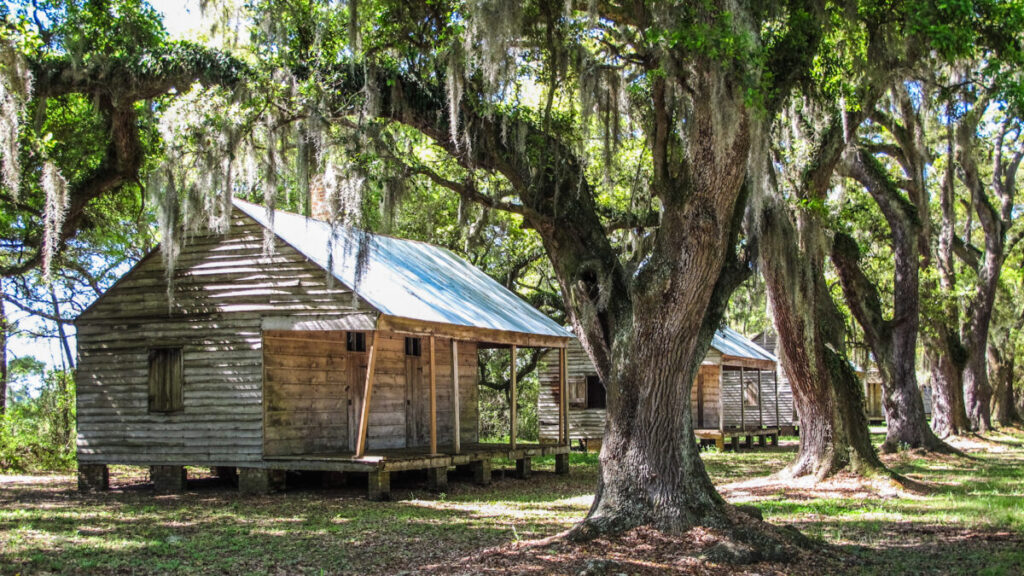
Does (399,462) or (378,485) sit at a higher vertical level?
(399,462)

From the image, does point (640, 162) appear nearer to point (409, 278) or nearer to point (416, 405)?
point (409, 278)

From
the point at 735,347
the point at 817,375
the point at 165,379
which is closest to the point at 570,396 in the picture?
the point at 735,347

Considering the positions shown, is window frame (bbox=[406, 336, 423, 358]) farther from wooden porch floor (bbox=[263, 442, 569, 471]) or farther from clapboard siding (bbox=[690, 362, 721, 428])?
clapboard siding (bbox=[690, 362, 721, 428])

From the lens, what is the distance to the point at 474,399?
62.2ft

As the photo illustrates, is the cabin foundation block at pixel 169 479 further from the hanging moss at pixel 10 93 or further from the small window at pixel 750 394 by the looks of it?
the small window at pixel 750 394

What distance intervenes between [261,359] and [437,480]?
3.50 meters

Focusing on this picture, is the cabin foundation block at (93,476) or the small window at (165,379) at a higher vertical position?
the small window at (165,379)

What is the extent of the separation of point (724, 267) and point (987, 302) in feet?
59.9

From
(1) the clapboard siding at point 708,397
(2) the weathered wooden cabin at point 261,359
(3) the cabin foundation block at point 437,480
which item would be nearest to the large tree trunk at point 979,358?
(1) the clapboard siding at point 708,397

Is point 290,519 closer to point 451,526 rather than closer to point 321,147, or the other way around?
point 451,526

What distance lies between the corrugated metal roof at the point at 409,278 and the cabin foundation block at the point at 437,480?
2.56 m

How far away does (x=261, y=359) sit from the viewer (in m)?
14.6

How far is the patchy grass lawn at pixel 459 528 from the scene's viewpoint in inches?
327

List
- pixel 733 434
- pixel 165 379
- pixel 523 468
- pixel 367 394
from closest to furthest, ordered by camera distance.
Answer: pixel 367 394
pixel 165 379
pixel 523 468
pixel 733 434
